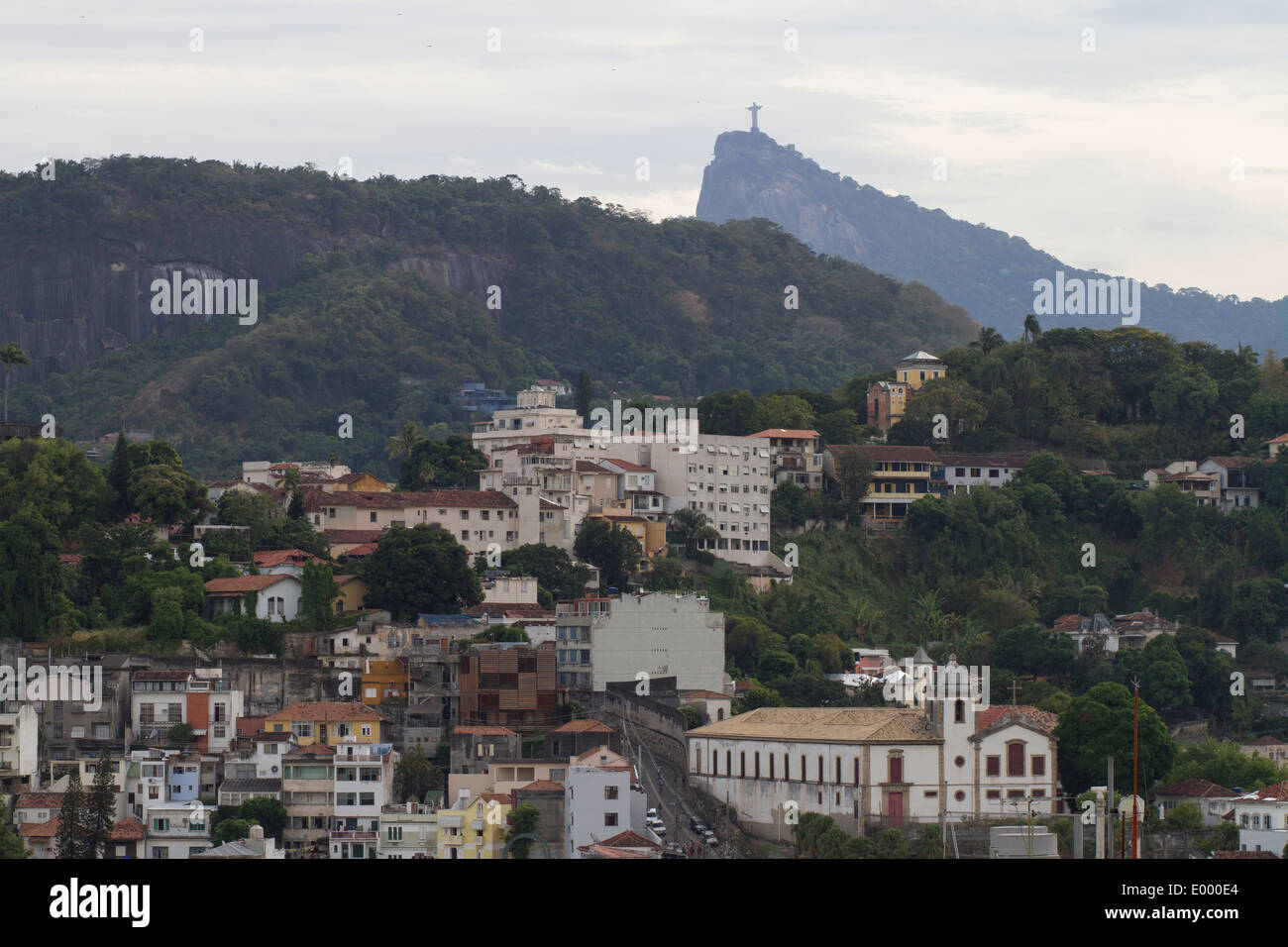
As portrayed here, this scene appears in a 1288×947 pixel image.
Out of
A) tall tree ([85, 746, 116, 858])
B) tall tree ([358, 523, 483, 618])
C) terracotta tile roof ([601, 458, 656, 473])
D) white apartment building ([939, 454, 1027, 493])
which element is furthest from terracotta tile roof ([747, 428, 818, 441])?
tall tree ([85, 746, 116, 858])

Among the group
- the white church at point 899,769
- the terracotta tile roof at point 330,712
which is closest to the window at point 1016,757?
the white church at point 899,769

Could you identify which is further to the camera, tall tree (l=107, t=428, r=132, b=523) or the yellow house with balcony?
the yellow house with balcony

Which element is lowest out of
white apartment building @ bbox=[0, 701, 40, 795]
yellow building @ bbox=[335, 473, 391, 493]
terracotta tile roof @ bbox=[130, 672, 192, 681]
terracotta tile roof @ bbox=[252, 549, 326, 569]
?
white apartment building @ bbox=[0, 701, 40, 795]

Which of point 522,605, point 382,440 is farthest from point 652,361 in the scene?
point 522,605

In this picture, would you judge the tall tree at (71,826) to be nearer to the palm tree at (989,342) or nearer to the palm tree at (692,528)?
the palm tree at (692,528)

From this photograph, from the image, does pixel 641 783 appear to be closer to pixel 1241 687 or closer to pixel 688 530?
pixel 688 530

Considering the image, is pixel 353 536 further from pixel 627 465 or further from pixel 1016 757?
pixel 1016 757

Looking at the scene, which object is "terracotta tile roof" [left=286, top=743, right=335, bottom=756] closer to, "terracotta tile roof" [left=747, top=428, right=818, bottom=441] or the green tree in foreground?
the green tree in foreground
